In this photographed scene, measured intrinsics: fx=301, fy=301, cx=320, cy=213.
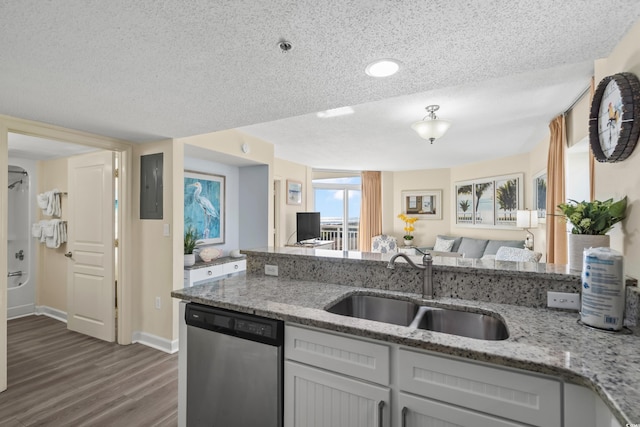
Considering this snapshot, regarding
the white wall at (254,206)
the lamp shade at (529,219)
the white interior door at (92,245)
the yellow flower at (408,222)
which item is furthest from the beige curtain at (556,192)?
the white interior door at (92,245)

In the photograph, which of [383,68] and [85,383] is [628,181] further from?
[85,383]

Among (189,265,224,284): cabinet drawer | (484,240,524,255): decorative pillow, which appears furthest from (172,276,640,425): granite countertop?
(484,240,524,255): decorative pillow

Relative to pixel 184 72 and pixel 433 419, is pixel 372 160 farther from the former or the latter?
pixel 433 419

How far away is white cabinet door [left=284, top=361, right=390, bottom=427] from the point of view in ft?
3.66

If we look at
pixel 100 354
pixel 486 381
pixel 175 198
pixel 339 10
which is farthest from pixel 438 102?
pixel 100 354

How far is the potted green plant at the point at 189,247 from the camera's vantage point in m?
3.19

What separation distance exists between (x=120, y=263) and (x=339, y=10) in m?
3.11

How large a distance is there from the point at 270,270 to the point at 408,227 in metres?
5.12

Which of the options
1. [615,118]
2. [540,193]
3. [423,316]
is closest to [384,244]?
[540,193]

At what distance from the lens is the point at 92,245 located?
3.23m

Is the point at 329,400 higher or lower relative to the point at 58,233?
lower

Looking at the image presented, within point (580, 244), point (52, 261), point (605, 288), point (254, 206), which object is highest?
point (254, 206)

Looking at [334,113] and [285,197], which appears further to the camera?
[285,197]

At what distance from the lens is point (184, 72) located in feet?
5.19
